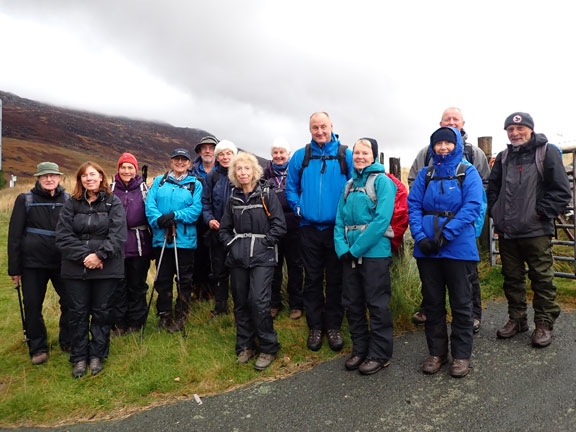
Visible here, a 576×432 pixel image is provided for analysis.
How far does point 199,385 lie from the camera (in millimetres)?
3918

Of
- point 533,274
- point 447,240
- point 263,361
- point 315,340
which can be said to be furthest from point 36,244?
point 533,274

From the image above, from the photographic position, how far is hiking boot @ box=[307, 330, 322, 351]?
4.50 m

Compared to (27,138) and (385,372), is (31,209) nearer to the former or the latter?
(385,372)

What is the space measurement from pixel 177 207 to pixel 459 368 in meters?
3.76

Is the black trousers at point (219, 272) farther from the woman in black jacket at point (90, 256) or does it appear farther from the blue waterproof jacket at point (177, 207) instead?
the woman in black jacket at point (90, 256)

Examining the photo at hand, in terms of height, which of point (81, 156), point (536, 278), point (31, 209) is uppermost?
point (536, 278)

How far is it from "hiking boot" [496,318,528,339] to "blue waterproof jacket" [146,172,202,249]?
3.93 meters

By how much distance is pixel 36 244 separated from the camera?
450cm

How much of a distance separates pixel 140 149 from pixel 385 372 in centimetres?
12824

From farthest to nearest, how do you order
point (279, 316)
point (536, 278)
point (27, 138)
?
point (27, 138)
point (279, 316)
point (536, 278)

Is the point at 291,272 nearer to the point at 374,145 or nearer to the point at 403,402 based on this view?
the point at 374,145

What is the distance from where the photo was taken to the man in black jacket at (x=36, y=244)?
4473 millimetres

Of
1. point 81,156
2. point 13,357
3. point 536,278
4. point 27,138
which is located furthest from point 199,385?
point 27,138

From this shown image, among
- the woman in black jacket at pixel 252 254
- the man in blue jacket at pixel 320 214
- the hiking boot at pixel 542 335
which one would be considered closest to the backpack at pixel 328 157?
the man in blue jacket at pixel 320 214
